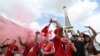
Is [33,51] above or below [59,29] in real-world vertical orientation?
below

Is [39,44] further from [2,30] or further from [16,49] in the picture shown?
[2,30]

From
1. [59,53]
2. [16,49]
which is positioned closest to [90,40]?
[59,53]

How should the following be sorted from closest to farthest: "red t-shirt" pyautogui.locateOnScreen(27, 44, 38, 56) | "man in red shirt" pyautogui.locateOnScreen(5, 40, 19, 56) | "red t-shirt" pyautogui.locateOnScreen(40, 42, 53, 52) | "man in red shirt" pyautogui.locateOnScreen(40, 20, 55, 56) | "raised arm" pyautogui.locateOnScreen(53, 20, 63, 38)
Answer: "raised arm" pyautogui.locateOnScreen(53, 20, 63, 38) → "man in red shirt" pyautogui.locateOnScreen(40, 20, 55, 56) → "red t-shirt" pyautogui.locateOnScreen(40, 42, 53, 52) → "red t-shirt" pyautogui.locateOnScreen(27, 44, 38, 56) → "man in red shirt" pyautogui.locateOnScreen(5, 40, 19, 56)

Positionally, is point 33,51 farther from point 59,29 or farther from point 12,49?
point 59,29

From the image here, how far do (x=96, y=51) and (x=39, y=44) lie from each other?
2.26m

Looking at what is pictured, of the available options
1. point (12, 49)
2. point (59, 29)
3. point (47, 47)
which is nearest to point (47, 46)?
point (47, 47)

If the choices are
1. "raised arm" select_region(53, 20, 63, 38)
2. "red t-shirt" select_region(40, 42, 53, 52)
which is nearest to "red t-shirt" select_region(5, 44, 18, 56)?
"red t-shirt" select_region(40, 42, 53, 52)

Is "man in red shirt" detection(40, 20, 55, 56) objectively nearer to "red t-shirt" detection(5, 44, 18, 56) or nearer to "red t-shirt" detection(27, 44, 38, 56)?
"red t-shirt" detection(27, 44, 38, 56)

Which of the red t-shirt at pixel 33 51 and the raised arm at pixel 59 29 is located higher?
the raised arm at pixel 59 29

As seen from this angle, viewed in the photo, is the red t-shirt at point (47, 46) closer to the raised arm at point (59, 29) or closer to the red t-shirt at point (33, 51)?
the red t-shirt at point (33, 51)

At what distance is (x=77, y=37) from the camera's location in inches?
651

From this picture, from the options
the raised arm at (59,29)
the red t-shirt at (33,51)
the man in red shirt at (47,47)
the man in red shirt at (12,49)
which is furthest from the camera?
the man in red shirt at (12,49)

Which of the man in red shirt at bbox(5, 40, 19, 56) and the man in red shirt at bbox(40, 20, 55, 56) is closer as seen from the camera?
the man in red shirt at bbox(40, 20, 55, 56)

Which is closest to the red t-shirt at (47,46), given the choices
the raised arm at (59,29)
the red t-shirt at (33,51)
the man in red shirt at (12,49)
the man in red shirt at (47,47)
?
the man in red shirt at (47,47)
